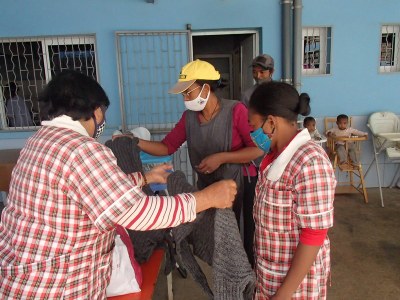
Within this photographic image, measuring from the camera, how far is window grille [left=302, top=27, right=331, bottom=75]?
13.8 feet

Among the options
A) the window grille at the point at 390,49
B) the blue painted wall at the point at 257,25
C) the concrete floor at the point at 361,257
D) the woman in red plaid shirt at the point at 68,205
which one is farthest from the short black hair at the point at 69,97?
the window grille at the point at 390,49

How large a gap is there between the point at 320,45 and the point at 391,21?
0.88 meters

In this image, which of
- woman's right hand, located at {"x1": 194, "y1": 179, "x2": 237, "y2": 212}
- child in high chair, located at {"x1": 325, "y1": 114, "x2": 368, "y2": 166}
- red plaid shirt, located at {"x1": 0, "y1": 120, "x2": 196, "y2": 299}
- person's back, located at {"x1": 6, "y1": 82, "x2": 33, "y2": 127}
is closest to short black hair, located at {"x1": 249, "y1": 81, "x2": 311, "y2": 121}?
woman's right hand, located at {"x1": 194, "y1": 179, "x2": 237, "y2": 212}

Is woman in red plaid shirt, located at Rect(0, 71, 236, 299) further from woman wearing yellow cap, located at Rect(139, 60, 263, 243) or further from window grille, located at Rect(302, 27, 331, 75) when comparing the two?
window grille, located at Rect(302, 27, 331, 75)

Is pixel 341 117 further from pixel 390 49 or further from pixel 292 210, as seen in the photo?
pixel 292 210

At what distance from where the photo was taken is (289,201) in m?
1.13

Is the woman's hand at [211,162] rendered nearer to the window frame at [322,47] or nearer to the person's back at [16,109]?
the window frame at [322,47]

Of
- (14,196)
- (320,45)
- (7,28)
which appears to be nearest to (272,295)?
(14,196)

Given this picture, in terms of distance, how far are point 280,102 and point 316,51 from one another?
3.54 m

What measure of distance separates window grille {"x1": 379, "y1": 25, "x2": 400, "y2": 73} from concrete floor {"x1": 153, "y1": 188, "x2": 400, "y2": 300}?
1.71 meters

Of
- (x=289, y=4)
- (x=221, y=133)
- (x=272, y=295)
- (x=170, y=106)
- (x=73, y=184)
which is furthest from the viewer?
(x=170, y=106)

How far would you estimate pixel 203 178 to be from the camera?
1.84m

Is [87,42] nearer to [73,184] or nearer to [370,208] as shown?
[73,184]

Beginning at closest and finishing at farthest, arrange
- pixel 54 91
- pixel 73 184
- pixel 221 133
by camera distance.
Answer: pixel 73 184 < pixel 54 91 < pixel 221 133
